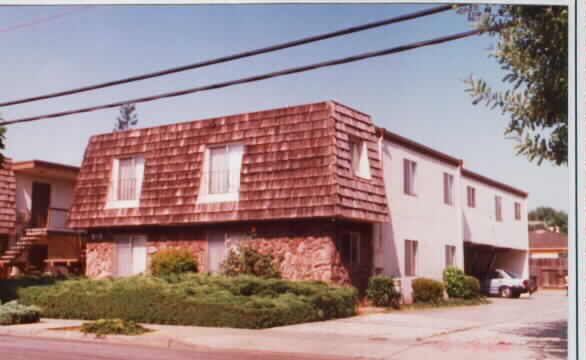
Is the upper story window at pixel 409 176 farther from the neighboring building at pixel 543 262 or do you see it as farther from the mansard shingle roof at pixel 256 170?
the neighboring building at pixel 543 262

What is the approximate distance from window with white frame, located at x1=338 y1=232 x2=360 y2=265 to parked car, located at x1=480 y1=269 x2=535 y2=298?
5698mm

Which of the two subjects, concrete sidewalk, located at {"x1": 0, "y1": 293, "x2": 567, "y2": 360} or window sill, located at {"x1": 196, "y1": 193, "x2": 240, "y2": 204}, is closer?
concrete sidewalk, located at {"x1": 0, "y1": 293, "x2": 567, "y2": 360}

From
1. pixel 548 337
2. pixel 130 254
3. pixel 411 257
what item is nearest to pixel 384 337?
pixel 548 337

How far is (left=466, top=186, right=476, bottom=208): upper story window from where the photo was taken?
18.3 m

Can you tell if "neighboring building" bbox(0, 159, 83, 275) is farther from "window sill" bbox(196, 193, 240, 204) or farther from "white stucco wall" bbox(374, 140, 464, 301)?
"white stucco wall" bbox(374, 140, 464, 301)

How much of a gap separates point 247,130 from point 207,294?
533 centimetres

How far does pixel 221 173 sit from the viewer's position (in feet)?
56.3

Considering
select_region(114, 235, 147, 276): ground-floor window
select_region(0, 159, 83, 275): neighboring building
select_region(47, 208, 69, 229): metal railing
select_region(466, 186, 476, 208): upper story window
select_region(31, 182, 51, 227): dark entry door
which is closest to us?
select_region(466, 186, 476, 208): upper story window

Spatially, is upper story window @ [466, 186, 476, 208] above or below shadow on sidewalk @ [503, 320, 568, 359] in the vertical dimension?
above

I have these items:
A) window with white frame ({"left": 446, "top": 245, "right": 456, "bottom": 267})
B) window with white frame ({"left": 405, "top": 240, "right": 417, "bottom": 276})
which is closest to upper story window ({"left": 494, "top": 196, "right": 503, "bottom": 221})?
window with white frame ({"left": 446, "top": 245, "right": 456, "bottom": 267})

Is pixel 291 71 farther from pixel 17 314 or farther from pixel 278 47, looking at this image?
pixel 17 314

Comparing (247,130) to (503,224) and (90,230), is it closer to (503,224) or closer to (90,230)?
(90,230)

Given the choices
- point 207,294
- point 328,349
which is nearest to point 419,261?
point 207,294

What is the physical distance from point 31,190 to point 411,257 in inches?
465
